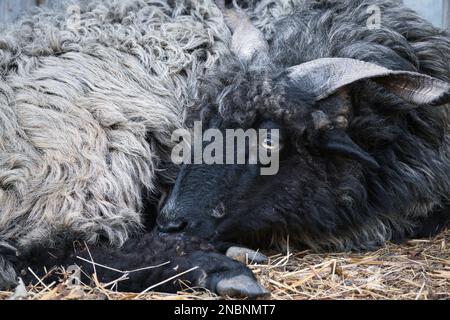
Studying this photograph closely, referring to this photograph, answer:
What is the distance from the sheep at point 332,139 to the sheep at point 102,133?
0.28 meters

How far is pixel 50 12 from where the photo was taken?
17.9 feet

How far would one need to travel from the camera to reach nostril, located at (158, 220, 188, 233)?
4.13 metres

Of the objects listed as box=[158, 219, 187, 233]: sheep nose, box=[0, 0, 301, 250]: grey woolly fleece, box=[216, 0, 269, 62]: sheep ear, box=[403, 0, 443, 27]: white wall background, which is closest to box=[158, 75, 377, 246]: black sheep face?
box=[158, 219, 187, 233]: sheep nose

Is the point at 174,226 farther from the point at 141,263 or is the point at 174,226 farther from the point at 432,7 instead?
the point at 432,7

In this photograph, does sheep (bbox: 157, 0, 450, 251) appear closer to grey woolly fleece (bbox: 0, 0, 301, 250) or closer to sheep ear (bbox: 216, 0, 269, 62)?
sheep ear (bbox: 216, 0, 269, 62)

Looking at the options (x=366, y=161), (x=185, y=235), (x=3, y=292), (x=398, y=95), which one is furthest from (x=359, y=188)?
(x=3, y=292)

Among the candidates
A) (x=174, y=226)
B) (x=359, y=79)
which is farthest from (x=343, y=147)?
(x=174, y=226)

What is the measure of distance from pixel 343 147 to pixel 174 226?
1098mm

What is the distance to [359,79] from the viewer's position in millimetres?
4254

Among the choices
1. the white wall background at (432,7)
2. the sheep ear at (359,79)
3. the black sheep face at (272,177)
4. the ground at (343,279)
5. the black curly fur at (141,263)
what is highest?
the white wall background at (432,7)

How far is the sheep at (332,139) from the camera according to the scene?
426cm

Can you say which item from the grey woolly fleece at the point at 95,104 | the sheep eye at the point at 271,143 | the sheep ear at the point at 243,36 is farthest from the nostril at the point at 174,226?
the sheep ear at the point at 243,36

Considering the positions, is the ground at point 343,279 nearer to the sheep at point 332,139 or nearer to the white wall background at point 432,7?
the sheep at point 332,139
